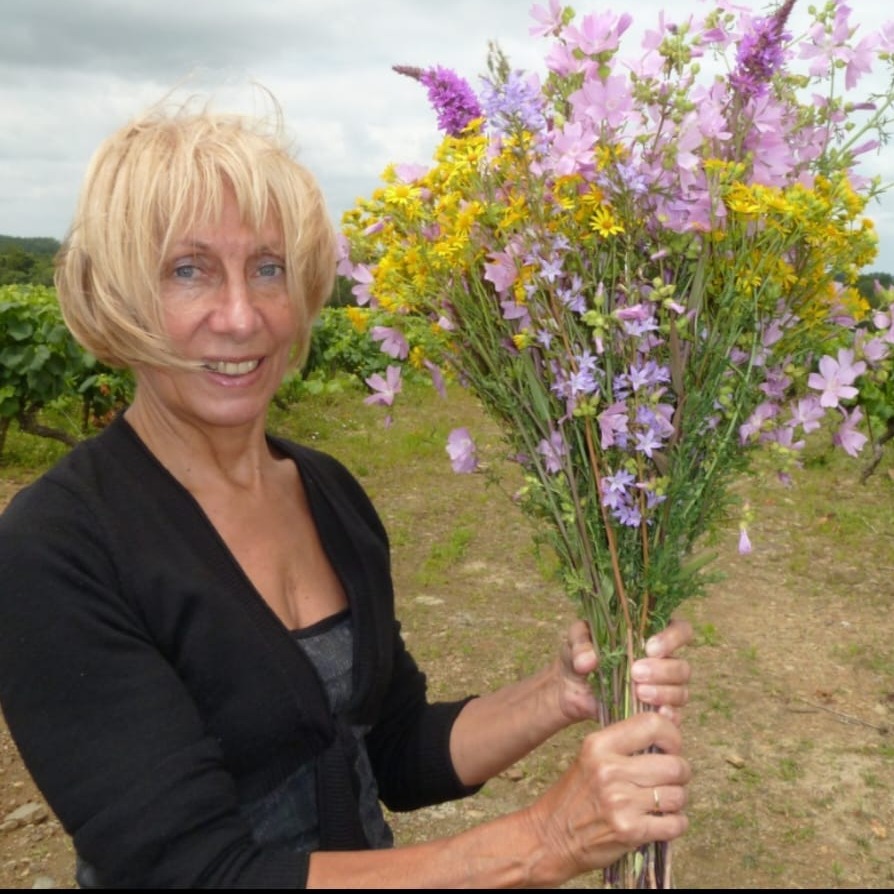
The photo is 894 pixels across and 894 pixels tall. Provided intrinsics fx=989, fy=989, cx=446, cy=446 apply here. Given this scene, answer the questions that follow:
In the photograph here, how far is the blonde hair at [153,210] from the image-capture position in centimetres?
165

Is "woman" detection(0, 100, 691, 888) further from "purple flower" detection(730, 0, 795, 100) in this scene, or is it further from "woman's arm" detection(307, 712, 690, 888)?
"purple flower" detection(730, 0, 795, 100)

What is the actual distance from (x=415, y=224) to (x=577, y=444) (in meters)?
0.44

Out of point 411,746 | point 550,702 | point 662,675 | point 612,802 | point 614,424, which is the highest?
point 614,424

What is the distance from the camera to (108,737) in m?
1.45

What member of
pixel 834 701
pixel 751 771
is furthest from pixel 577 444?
pixel 834 701

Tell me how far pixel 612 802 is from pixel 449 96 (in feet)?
3.68

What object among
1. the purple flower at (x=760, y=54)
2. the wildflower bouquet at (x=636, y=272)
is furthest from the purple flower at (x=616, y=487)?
the purple flower at (x=760, y=54)

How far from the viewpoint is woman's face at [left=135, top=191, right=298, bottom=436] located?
1.71 metres

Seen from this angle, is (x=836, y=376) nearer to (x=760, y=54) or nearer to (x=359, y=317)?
(x=760, y=54)

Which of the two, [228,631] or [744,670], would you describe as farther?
[744,670]

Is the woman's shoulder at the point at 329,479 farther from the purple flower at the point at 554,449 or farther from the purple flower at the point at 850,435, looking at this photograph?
the purple flower at the point at 850,435

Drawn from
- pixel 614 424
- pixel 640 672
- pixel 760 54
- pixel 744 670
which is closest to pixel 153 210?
pixel 614 424

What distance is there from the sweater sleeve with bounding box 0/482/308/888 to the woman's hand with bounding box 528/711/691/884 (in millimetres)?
388

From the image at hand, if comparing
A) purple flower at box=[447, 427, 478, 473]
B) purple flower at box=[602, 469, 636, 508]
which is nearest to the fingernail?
purple flower at box=[602, 469, 636, 508]
